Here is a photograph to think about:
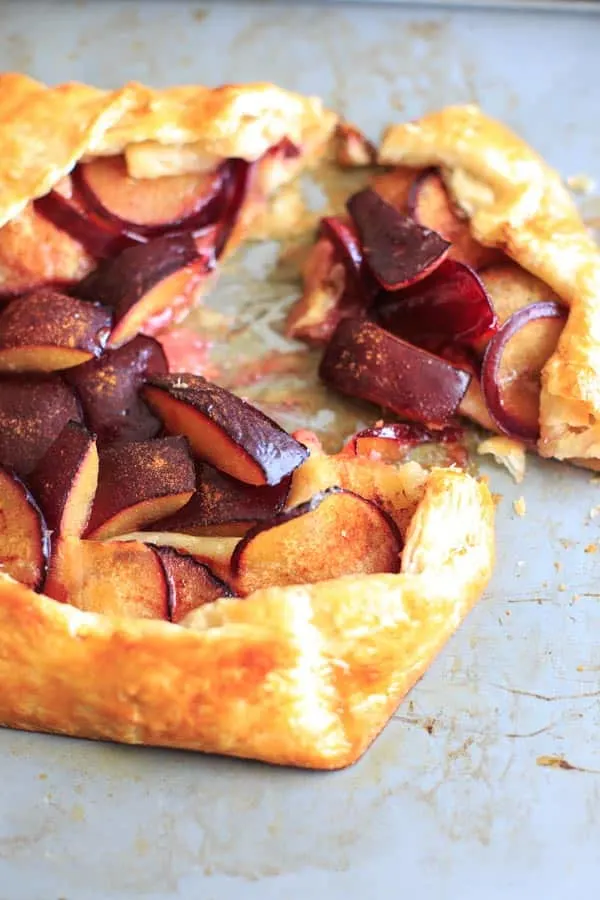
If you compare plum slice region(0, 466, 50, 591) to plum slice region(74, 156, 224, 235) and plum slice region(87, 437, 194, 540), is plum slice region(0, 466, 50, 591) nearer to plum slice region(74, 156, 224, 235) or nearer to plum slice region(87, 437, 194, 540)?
plum slice region(87, 437, 194, 540)

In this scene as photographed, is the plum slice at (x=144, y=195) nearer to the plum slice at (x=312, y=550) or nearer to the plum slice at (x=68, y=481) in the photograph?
the plum slice at (x=68, y=481)

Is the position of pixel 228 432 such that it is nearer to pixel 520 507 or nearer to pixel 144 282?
pixel 144 282

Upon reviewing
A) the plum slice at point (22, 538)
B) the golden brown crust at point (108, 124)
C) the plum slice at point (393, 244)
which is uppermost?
the golden brown crust at point (108, 124)

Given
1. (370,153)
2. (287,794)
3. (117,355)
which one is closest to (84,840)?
(287,794)

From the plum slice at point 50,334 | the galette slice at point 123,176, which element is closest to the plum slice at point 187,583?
the plum slice at point 50,334

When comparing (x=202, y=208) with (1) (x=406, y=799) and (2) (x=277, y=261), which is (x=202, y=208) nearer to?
(2) (x=277, y=261)
